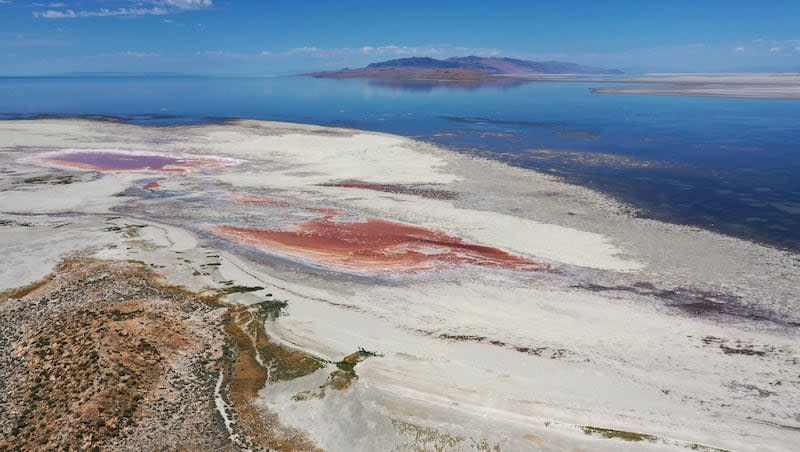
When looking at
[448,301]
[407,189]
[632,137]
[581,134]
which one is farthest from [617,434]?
[581,134]

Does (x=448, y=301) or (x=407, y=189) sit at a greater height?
(x=407, y=189)

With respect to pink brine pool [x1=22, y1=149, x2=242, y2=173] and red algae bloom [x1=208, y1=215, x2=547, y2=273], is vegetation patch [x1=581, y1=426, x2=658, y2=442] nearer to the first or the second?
red algae bloom [x1=208, y1=215, x2=547, y2=273]

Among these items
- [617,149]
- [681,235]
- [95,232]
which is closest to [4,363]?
[95,232]

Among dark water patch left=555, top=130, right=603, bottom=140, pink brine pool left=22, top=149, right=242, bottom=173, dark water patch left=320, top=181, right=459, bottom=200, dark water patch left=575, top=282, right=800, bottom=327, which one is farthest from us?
dark water patch left=555, top=130, right=603, bottom=140

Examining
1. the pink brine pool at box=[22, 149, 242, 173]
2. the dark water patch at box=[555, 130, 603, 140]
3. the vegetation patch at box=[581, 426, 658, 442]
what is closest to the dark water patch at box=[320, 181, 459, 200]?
the pink brine pool at box=[22, 149, 242, 173]

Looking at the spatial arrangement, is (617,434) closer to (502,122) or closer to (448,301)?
(448,301)

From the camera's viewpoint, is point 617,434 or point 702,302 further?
point 702,302

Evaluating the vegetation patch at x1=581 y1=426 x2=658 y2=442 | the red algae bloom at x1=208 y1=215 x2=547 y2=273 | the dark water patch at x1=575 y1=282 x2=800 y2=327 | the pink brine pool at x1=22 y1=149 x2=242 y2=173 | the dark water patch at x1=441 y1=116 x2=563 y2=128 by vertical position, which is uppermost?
the dark water patch at x1=441 y1=116 x2=563 y2=128
